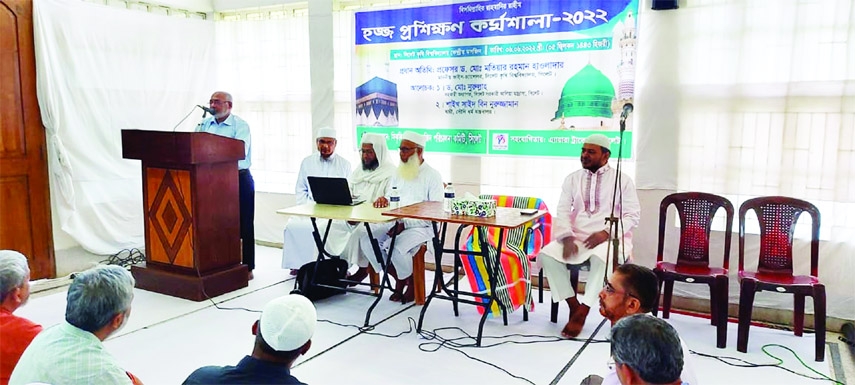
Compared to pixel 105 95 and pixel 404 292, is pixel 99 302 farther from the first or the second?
pixel 105 95

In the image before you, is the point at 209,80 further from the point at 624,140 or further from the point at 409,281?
the point at 624,140

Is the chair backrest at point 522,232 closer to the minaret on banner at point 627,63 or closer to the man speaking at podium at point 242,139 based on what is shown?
the minaret on banner at point 627,63

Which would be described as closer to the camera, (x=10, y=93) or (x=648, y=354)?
(x=648, y=354)

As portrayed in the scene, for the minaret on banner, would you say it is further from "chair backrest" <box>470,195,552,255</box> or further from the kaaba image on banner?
the kaaba image on banner

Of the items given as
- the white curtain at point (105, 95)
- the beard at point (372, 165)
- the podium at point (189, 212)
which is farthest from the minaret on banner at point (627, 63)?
the white curtain at point (105, 95)

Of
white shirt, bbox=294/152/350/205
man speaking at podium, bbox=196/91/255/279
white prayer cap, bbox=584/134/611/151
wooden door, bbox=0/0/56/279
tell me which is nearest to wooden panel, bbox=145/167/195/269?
man speaking at podium, bbox=196/91/255/279

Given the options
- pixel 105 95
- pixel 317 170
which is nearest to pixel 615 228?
pixel 317 170

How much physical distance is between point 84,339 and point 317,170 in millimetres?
3146

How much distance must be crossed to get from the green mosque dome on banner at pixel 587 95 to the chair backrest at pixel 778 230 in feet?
3.78

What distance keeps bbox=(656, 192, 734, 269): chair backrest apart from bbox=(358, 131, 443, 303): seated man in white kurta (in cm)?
157

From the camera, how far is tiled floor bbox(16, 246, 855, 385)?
118 inches

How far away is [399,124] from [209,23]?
243 centimetres

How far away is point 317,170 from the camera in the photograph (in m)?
4.73

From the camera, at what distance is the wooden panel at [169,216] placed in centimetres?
419
